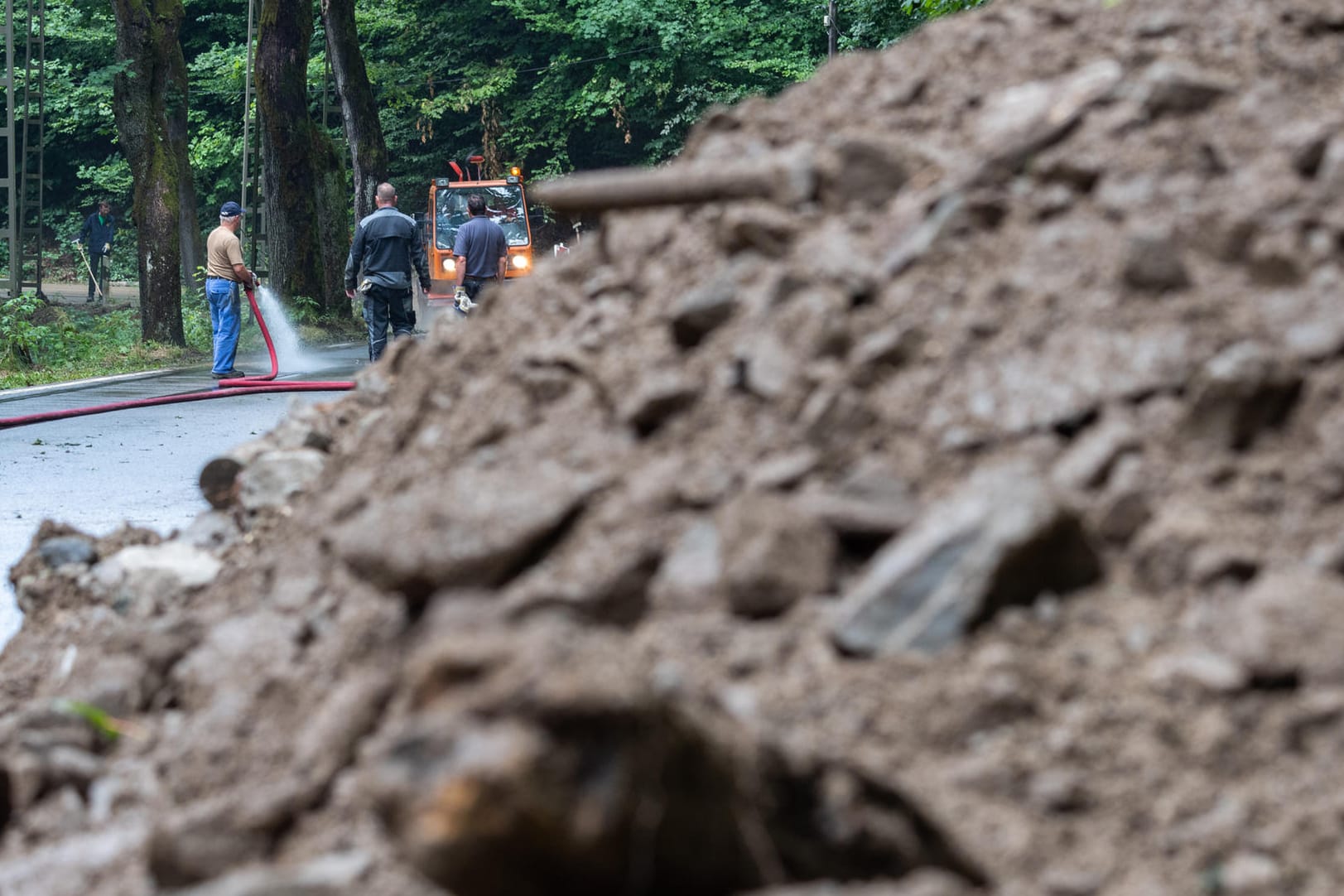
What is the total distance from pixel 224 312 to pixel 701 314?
12.7 metres

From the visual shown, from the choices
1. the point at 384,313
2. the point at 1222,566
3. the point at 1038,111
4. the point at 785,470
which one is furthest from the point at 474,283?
the point at 1222,566

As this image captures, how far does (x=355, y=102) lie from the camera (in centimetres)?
2394

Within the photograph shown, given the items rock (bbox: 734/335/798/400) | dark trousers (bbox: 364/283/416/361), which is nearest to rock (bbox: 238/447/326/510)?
Result: rock (bbox: 734/335/798/400)

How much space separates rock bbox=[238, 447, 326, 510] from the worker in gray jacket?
9260 millimetres

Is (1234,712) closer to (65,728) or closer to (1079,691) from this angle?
(1079,691)

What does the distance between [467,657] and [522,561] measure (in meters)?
0.78

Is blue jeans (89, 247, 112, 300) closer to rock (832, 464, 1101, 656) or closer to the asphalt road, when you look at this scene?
the asphalt road

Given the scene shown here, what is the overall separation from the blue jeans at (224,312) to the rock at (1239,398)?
44.8ft

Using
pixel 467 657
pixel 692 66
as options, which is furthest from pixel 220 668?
A: pixel 692 66

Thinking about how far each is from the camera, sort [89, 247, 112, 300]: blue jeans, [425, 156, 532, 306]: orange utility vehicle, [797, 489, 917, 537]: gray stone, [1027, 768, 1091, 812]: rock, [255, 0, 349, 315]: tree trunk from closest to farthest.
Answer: [1027, 768, 1091, 812]: rock → [797, 489, 917, 537]: gray stone → [255, 0, 349, 315]: tree trunk → [425, 156, 532, 306]: orange utility vehicle → [89, 247, 112, 300]: blue jeans

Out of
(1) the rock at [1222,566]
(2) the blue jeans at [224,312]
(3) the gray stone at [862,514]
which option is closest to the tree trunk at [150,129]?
(2) the blue jeans at [224,312]

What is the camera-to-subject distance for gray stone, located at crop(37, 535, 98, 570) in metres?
5.20

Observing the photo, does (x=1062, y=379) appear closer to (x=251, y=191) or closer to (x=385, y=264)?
(x=385, y=264)

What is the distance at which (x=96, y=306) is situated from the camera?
90.8ft
